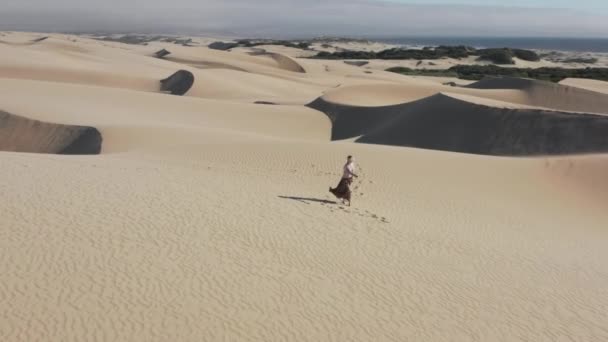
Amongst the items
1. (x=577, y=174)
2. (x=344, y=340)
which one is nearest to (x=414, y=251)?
(x=344, y=340)

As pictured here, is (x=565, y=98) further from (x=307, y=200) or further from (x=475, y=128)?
(x=307, y=200)

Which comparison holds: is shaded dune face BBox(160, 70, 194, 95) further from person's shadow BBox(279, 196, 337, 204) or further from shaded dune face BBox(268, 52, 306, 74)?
person's shadow BBox(279, 196, 337, 204)

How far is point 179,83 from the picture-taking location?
4097 cm

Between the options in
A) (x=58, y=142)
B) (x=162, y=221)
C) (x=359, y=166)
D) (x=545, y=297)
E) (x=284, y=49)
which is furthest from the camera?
(x=284, y=49)

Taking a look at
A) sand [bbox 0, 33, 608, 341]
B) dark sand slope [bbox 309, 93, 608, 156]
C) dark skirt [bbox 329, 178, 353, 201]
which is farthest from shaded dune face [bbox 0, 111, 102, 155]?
dark sand slope [bbox 309, 93, 608, 156]

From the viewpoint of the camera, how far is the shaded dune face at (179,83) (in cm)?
3975

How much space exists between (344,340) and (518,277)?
13.9 feet

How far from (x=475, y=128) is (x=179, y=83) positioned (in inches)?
888

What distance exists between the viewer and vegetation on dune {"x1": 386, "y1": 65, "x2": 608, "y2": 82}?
169 feet

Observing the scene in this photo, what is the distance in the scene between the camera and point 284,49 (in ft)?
292

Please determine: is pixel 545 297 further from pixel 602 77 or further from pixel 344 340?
pixel 602 77

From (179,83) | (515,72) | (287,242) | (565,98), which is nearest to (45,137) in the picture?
(287,242)

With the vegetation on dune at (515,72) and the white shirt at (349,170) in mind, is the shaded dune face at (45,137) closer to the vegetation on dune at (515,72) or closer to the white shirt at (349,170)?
the white shirt at (349,170)

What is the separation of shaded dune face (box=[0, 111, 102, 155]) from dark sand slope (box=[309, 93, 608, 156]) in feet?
40.8
